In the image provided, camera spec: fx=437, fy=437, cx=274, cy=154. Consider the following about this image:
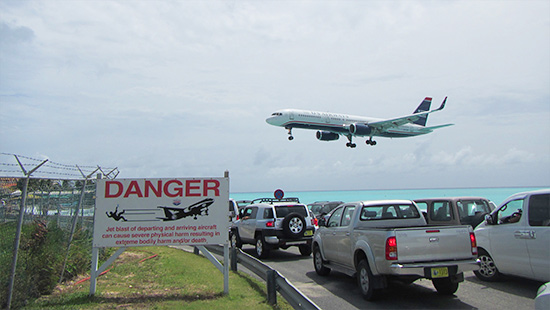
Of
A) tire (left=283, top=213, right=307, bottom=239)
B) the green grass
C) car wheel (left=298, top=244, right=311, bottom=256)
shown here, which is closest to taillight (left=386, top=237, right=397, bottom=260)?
the green grass

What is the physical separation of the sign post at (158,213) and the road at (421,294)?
252 centimetres

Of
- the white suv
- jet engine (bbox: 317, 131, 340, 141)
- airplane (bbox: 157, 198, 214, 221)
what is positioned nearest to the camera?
airplane (bbox: 157, 198, 214, 221)

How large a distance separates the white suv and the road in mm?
3094

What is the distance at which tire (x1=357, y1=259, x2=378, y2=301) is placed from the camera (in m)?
7.98

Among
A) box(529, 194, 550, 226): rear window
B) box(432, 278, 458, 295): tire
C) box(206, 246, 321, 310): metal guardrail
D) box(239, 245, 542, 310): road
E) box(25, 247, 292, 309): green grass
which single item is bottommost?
box(239, 245, 542, 310): road

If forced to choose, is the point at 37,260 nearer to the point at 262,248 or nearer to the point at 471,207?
the point at 262,248

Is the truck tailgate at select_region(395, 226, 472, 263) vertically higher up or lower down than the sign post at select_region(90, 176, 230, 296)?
lower down

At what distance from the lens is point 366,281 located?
8219 mm

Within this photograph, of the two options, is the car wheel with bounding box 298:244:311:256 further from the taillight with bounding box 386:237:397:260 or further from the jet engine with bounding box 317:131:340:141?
the jet engine with bounding box 317:131:340:141

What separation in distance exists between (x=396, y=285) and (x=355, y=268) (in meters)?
1.66

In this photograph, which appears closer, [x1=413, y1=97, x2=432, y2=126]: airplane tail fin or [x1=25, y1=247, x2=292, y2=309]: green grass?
[x1=25, y1=247, x2=292, y2=309]: green grass

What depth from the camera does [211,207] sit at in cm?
818

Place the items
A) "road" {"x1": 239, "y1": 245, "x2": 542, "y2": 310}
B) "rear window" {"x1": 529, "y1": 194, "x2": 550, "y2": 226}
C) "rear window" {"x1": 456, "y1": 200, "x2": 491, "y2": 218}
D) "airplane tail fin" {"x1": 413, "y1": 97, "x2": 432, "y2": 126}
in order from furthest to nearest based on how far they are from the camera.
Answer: "airplane tail fin" {"x1": 413, "y1": 97, "x2": 432, "y2": 126} → "rear window" {"x1": 456, "y1": 200, "x2": 491, "y2": 218} → "rear window" {"x1": 529, "y1": 194, "x2": 550, "y2": 226} → "road" {"x1": 239, "y1": 245, "x2": 542, "y2": 310}

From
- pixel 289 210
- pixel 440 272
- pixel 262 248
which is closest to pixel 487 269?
pixel 440 272
